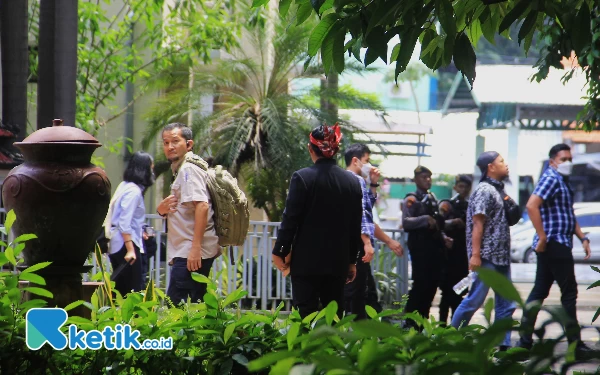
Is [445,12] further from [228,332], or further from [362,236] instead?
[362,236]

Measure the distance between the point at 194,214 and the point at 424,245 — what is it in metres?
3.39

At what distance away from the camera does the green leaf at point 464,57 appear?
11.5 feet

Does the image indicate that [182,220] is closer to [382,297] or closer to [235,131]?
[382,297]

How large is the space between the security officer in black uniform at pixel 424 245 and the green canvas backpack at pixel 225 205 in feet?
9.23

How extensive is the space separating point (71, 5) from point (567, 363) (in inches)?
226

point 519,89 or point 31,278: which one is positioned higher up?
point 519,89

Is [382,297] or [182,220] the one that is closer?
[182,220]

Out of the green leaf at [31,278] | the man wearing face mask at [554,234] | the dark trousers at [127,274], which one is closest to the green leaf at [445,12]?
the green leaf at [31,278]

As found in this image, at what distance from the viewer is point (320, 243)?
645cm

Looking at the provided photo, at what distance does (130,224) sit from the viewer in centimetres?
920

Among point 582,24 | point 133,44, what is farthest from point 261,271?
point 582,24

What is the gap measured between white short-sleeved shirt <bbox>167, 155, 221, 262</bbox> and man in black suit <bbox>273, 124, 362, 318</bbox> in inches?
41.7

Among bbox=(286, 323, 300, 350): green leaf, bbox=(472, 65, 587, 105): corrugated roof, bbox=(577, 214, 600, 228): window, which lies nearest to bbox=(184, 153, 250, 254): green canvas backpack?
bbox=(286, 323, 300, 350): green leaf

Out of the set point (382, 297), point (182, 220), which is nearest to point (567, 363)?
point (182, 220)
